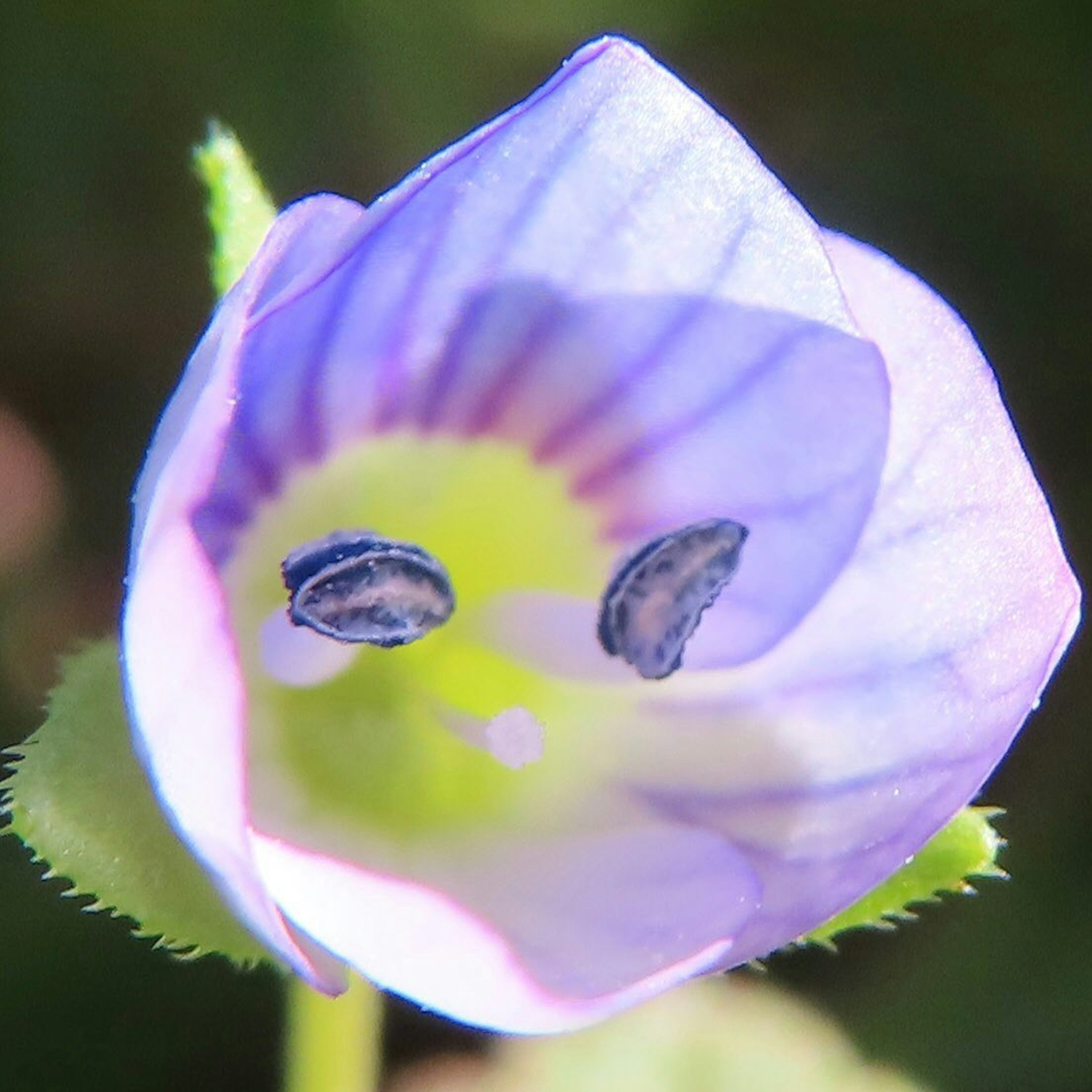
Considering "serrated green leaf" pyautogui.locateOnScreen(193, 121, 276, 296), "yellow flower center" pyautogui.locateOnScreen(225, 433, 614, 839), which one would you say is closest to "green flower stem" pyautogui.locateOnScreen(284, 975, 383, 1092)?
"yellow flower center" pyautogui.locateOnScreen(225, 433, 614, 839)

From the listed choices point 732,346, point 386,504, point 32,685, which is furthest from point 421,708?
point 32,685

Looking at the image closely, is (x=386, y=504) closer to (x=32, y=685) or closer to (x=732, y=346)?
(x=732, y=346)

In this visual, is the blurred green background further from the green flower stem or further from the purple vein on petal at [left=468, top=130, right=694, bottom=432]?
the purple vein on petal at [left=468, top=130, right=694, bottom=432]

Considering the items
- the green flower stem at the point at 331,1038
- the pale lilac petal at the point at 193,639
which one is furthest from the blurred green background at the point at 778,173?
the pale lilac petal at the point at 193,639

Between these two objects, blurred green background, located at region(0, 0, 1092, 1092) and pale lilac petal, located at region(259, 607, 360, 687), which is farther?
blurred green background, located at region(0, 0, 1092, 1092)

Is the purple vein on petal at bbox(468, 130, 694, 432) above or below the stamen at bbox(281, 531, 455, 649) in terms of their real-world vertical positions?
above

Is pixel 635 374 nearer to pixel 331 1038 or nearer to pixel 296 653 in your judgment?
pixel 296 653

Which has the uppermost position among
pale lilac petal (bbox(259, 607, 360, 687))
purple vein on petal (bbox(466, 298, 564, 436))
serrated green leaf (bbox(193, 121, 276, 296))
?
serrated green leaf (bbox(193, 121, 276, 296))
